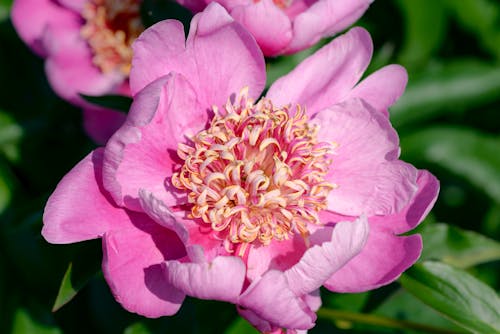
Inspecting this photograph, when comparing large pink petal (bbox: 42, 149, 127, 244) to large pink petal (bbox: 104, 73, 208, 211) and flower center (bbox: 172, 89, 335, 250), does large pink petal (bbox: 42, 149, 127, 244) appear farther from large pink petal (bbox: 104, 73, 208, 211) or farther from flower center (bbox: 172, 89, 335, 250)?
flower center (bbox: 172, 89, 335, 250)

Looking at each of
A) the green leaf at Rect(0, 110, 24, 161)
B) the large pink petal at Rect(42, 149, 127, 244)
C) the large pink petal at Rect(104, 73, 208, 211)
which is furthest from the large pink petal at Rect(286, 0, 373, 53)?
the green leaf at Rect(0, 110, 24, 161)

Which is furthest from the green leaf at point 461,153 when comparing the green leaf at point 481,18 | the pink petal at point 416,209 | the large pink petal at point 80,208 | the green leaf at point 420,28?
the large pink petal at point 80,208

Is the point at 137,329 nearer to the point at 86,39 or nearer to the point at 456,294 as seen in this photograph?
the point at 456,294

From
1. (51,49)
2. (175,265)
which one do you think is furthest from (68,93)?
(175,265)

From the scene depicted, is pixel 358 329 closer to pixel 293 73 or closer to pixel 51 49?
pixel 293 73

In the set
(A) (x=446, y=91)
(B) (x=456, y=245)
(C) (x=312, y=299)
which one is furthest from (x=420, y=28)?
(C) (x=312, y=299)

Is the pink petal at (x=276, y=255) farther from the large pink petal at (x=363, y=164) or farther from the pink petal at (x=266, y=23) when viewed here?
the pink petal at (x=266, y=23)
